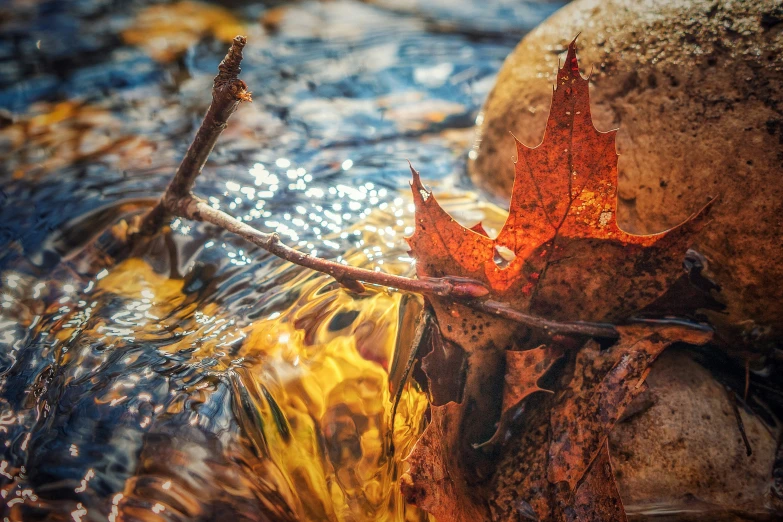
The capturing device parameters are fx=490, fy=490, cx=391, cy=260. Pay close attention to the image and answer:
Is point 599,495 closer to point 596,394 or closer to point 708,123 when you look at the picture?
point 596,394

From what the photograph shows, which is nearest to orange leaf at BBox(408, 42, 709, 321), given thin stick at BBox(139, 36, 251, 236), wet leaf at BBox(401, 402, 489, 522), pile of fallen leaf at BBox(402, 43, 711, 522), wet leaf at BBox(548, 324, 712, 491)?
pile of fallen leaf at BBox(402, 43, 711, 522)

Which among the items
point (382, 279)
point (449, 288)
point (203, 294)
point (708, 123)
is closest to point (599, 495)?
point (449, 288)

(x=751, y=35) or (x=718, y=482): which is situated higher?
(x=751, y=35)

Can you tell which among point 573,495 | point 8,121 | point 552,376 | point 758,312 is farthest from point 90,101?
point 758,312

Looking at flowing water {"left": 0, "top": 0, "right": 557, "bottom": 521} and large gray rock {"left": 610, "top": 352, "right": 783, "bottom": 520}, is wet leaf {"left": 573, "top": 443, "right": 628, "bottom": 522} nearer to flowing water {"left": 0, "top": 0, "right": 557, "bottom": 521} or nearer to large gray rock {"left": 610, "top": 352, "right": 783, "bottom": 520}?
large gray rock {"left": 610, "top": 352, "right": 783, "bottom": 520}

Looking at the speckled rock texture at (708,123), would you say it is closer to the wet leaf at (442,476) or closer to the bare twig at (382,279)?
the bare twig at (382,279)

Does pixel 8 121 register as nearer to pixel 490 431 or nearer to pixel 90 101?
pixel 90 101
